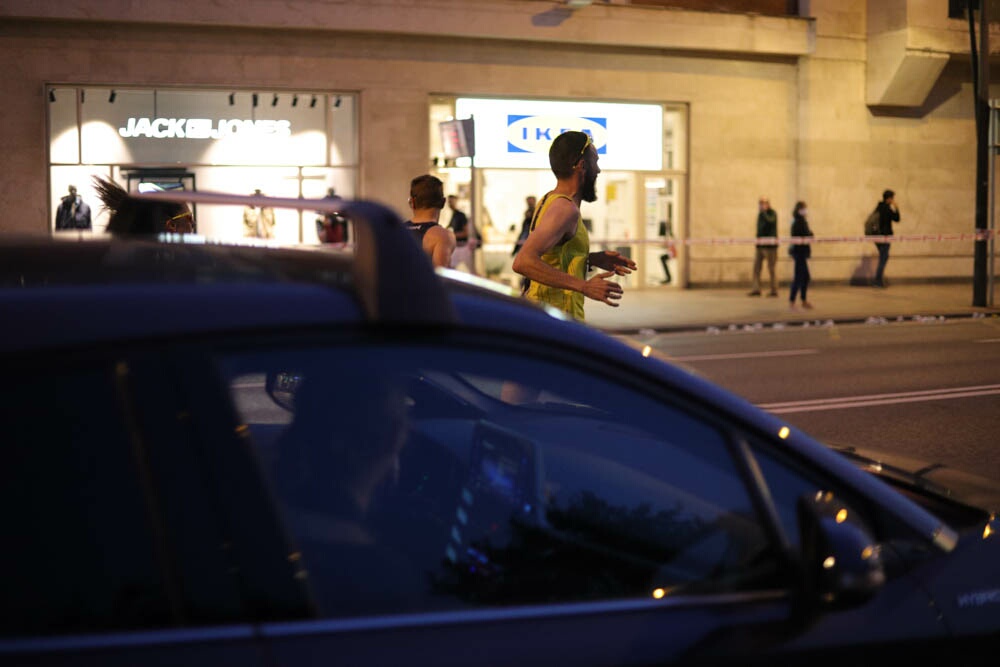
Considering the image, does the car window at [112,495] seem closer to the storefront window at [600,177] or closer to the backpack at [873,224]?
the storefront window at [600,177]

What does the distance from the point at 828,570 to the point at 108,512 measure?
1.11m

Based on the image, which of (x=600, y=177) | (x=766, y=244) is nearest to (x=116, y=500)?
(x=766, y=244)

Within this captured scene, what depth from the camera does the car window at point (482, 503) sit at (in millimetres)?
2051

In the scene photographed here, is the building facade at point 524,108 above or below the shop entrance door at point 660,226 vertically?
above

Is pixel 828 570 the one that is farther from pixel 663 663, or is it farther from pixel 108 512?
pixel 108 512

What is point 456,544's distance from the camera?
2316 mm

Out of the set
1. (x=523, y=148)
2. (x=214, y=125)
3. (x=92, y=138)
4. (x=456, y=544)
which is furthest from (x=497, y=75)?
(x=456, y=544)

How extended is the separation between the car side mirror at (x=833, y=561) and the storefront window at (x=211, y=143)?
67.8 feet

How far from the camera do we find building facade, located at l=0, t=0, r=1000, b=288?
22.4m

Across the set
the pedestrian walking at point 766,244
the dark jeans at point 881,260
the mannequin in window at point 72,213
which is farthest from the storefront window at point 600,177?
the mannequin in window at point 72,213

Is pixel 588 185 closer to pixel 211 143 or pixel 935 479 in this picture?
pixel 935 479

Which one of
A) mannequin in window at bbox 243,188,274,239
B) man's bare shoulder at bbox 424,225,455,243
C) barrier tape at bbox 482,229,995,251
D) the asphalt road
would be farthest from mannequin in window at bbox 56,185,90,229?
man's bare shoulder at bbox 424,225,455,243

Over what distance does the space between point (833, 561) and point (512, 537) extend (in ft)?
1.84

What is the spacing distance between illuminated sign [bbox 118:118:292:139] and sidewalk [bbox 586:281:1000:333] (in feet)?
21.3
